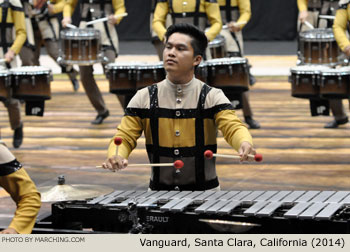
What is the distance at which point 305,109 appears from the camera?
12.9 m

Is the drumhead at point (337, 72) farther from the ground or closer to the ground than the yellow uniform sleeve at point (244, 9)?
closer to the ground

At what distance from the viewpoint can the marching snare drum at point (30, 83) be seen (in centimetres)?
1020

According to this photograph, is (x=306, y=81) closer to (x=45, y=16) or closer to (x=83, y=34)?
(x=83, y=34)

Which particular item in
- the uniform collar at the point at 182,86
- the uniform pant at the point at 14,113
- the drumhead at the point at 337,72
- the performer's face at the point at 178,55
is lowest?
the uniform pant at the point at 14,113

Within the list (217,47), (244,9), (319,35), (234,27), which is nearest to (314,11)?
(319,35)

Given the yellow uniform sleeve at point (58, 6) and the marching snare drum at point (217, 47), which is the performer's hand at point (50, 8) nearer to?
the yellow uniform sleeve at point (58, 6)

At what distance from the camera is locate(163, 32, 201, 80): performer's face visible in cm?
539

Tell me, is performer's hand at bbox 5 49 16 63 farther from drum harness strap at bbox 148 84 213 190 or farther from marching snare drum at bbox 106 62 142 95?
drum harness strap at bbox 148 84 213 190

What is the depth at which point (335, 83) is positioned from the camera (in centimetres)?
1024

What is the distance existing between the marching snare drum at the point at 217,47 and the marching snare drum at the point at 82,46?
1317 mm

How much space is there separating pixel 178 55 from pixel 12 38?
5.67 metres

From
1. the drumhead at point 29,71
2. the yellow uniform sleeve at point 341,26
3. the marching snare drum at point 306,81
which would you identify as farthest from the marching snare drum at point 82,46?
the yellow uniform sleeve at point 341,26

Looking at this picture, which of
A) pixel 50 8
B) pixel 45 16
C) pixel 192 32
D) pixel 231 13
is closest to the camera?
pixel 192 32

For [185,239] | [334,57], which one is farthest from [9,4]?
[185,239]
